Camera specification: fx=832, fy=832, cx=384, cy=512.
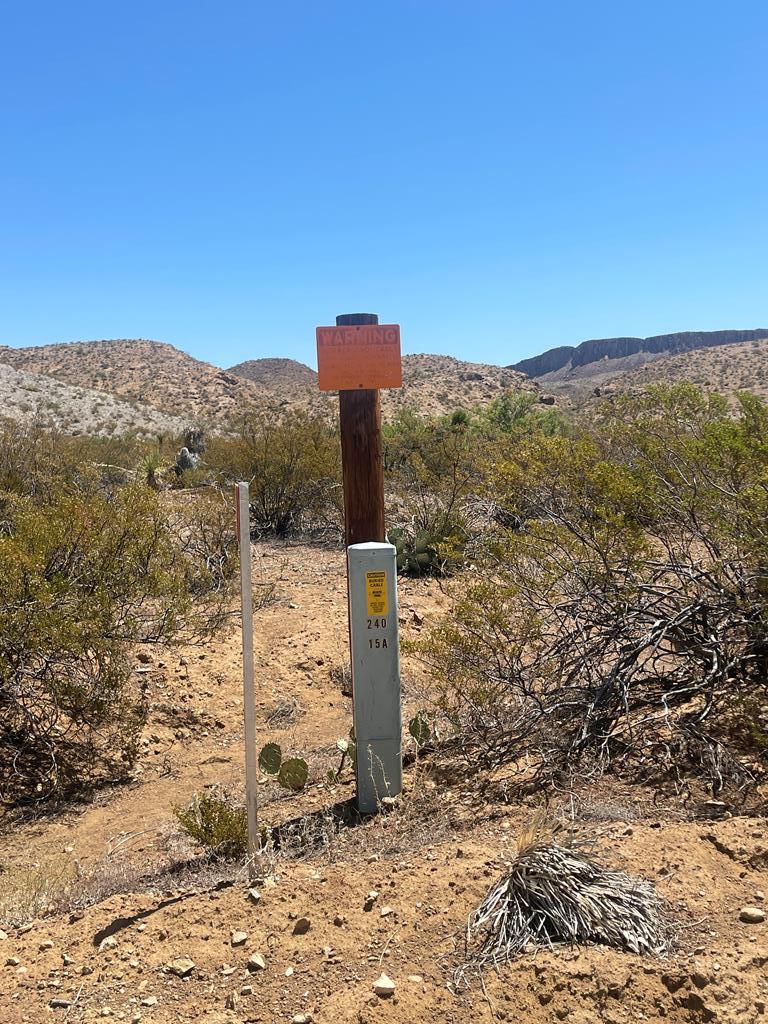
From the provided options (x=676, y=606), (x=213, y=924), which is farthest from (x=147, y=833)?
(x=676, y=606)

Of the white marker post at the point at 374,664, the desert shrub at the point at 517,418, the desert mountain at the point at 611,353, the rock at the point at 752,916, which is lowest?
the rock at the point at 752,916

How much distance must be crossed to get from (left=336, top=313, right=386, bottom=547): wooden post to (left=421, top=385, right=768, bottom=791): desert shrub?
2.56ft

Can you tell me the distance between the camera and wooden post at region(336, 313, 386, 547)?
4852mm

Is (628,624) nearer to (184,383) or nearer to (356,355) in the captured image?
(356,355)

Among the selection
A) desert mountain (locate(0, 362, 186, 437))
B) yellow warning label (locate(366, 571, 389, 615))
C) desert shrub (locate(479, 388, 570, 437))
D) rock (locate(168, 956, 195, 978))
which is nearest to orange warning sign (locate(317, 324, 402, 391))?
yellow warning label (locate(366, 571, 389, 615))

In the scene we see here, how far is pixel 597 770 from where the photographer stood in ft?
14.0

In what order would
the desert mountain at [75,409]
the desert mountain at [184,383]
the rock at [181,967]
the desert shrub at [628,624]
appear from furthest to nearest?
the desert mountain at [184,383], the desert mountain at [75,409], the desert shrub at [628,624], the rock at [181,967]

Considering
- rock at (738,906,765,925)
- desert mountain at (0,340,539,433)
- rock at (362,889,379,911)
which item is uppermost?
desert mountain at (0,340,539,433)

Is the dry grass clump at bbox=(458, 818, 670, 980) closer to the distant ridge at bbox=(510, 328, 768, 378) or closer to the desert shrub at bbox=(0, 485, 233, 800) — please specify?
the desert shrub at bbox=(0, 485, 233, 800)

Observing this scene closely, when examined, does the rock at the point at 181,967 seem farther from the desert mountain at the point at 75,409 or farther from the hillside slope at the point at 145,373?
the hillside slope at the point at 145,373

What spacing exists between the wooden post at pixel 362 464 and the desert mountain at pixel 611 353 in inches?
3763

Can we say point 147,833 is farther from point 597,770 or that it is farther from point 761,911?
point 761,911

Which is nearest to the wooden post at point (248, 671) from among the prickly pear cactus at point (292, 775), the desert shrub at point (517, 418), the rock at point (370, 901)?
the rock at point (370, 901)

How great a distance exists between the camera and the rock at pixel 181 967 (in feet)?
9.77
